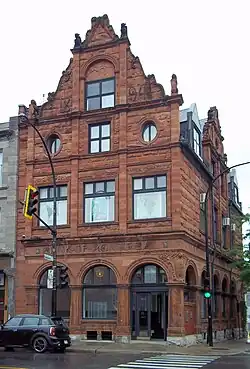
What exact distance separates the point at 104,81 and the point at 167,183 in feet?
24.5

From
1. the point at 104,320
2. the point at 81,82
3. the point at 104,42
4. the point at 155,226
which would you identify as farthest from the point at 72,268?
the point at 104,42

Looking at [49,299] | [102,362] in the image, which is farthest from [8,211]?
[102,362]

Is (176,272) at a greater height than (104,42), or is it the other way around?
(104,42)

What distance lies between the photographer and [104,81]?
32781mm

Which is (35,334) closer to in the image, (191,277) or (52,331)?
(52,331)

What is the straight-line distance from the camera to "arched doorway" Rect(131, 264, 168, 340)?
2906cm

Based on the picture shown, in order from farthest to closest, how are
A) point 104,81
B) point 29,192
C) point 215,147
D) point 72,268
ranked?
point 215,147, point 104,81, point 72,268, point 29,192

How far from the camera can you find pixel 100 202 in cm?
3119

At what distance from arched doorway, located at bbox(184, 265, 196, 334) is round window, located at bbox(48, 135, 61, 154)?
10.4 metres

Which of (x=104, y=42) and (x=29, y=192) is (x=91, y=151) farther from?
(x=29, y=192)

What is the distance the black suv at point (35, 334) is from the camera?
2291 centimetres

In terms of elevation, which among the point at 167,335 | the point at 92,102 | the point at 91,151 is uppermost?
the point at 92,102

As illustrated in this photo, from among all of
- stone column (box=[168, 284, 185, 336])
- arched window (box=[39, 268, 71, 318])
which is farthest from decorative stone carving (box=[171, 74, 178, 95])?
arched window (box=[39, 268, 71, 318])

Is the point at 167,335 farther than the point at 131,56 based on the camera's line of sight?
No
